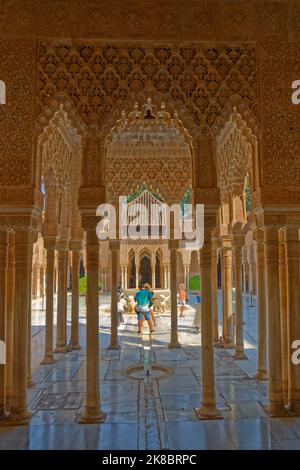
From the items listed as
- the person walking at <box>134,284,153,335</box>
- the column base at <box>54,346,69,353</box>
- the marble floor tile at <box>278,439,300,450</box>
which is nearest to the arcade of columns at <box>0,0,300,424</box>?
the marble floor tile at <box>278,439,300,450</box>

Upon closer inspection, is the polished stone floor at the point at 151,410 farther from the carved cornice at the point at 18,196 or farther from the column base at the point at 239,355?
the carved cornice at the point at 18,196

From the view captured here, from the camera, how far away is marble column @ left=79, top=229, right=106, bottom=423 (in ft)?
14.6

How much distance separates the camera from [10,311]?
15.5 feet

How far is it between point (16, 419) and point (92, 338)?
4.04ft

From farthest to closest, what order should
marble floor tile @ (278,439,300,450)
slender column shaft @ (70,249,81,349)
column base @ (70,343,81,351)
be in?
1. column base @ (70,343,81,351)
2. slender column shaft @ (70,249,81,349)
3. marble floor tile @ (278,439,300,450)

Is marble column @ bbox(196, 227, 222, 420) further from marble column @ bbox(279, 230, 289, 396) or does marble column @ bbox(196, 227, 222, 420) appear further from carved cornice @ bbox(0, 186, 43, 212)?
carved cornice @ bbox(0, 186, 43, 212)

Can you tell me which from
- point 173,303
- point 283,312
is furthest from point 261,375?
point 173,303

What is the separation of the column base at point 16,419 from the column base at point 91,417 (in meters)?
0.61

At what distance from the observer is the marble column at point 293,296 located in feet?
15.1

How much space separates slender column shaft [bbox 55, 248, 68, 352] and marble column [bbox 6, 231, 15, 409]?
2.94m

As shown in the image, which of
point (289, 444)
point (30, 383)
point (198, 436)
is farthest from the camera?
point (30, 383)

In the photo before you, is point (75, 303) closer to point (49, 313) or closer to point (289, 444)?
point (49, 313)

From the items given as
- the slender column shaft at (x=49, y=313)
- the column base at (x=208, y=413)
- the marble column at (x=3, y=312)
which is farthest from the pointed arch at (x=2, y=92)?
the column base at (x=208, y=413)
